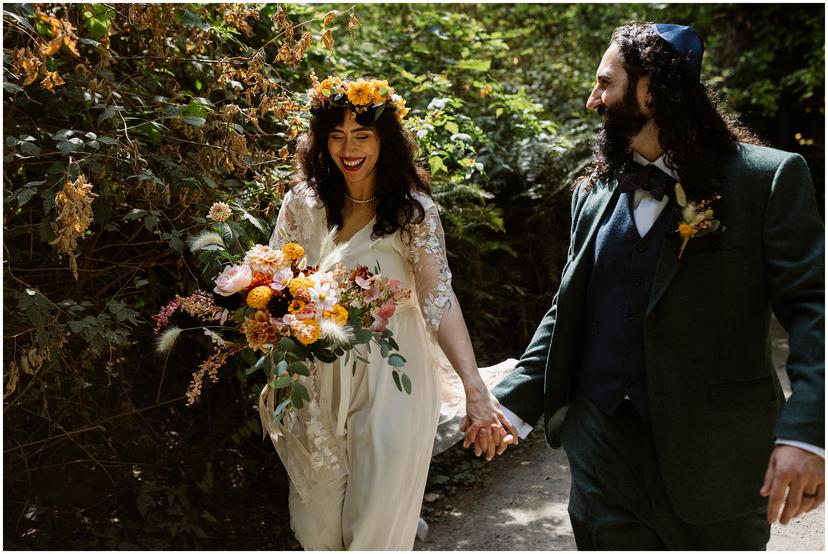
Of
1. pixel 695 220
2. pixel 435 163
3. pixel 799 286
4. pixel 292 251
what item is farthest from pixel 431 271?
pixel 799 286

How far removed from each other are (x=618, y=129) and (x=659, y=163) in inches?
6.8

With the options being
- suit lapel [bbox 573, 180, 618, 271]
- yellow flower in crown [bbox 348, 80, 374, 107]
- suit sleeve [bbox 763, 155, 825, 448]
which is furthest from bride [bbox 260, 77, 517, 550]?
suit sleeve [bbox 763, 155, 825, 448]

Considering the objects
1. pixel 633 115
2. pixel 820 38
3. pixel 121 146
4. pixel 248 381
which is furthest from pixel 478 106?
pixel 820 38

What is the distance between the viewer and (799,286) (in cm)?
239

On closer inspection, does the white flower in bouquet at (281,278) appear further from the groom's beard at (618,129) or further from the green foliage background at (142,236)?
the groom's beard at (618,129)

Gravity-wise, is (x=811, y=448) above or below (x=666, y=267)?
below

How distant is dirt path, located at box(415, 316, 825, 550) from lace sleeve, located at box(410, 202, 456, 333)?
1.93m

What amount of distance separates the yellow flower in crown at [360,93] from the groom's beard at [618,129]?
3.60ft

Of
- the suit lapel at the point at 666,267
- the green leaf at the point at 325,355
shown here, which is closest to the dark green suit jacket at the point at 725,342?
the suit lapel at the point at 666,267

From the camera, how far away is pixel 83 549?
4.51 metres

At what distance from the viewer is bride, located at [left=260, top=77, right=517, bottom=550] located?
11.6ft

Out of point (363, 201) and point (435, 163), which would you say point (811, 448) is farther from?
point (435, 163)

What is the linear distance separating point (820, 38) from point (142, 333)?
421 inches

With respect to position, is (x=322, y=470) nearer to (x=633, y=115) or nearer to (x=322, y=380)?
(x=322, y=380)
